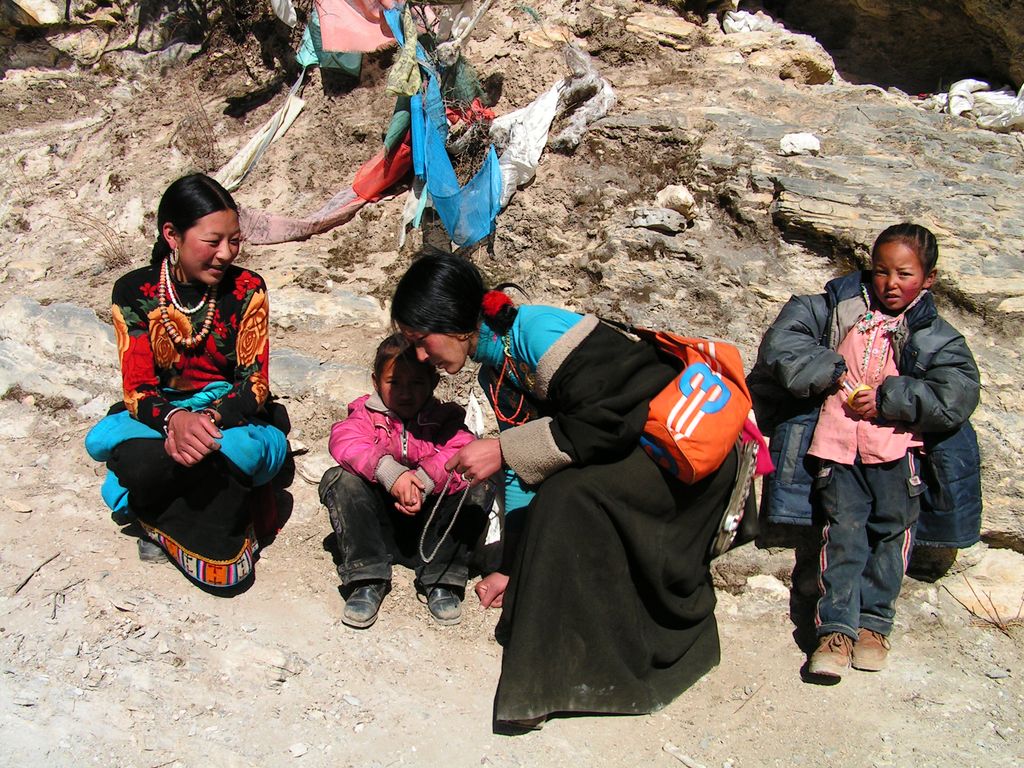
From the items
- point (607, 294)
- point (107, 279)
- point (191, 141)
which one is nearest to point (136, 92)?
point (191, 141)

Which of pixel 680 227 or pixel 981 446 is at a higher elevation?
pixel 680 227

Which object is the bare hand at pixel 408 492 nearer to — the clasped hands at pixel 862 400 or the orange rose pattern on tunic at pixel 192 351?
the orange rose pattern on tunic at pixel 192 351

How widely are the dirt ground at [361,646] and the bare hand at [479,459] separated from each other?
2.47ft

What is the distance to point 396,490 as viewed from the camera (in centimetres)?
279

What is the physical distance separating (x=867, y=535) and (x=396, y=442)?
1761mm

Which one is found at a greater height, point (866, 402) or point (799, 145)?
point (799, 145)

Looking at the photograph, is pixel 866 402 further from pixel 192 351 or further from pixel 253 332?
pixel 192 351

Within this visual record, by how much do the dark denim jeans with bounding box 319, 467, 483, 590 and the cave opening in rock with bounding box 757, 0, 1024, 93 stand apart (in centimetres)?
490

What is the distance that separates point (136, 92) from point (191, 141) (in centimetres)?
144

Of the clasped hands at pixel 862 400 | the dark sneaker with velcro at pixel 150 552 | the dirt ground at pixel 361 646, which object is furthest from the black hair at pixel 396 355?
the clasped hands at pixel 862 400

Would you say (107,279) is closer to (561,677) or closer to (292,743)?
(292,743)

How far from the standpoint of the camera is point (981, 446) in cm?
312

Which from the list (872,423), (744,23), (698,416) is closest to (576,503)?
(698,416)

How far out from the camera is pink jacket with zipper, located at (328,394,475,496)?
9.39 feet
